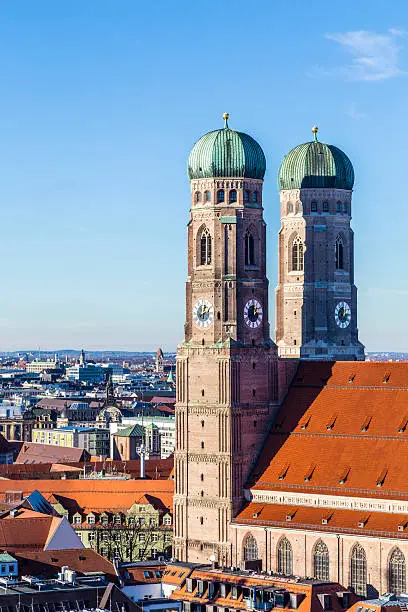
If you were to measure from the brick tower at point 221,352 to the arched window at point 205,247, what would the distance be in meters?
0.07

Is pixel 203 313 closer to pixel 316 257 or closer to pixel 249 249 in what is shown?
pixel 249 249

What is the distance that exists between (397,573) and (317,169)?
130 feet

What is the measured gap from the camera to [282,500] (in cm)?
13438

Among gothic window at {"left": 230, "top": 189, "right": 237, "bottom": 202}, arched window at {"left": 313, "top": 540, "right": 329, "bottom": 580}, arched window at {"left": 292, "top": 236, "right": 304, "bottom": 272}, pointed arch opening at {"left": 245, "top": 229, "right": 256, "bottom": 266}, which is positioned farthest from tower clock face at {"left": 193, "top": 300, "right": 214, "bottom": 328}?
arched window at {"left": 313, "top": 540, "right": 329, "bottom": 580}

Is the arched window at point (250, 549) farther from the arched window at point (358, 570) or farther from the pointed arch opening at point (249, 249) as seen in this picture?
the pointed arch opening at point (249, 249)

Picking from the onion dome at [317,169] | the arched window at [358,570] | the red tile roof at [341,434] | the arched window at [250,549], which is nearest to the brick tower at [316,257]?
the onion dome at [317,169]

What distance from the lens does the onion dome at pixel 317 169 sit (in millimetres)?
152000

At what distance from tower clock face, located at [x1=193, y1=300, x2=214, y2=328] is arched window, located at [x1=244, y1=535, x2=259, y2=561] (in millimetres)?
16096

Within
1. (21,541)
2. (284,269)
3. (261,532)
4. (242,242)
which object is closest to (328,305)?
(284,269)

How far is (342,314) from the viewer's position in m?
152

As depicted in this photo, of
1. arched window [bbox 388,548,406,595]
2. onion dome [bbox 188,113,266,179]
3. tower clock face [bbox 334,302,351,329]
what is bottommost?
arched window [bbox 388,548,406,595]

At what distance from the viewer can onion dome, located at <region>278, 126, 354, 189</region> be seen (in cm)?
15200

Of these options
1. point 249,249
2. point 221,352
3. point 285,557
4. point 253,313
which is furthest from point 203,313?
point 285,557

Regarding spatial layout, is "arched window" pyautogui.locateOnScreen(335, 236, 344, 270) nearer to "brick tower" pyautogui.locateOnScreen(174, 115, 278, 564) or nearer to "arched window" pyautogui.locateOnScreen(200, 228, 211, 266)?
"brick tower" pyautogui.locateOnScreen(174, 115, 278, 564)
